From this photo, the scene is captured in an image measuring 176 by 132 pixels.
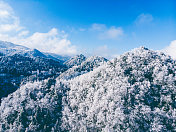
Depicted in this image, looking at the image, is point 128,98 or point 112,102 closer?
point 112,102

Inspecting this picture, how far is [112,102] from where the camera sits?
84.3m

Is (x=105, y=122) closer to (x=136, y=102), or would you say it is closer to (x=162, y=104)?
(x=136, y=102)

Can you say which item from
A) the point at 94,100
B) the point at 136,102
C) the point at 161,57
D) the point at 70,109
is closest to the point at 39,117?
the point at 70,109

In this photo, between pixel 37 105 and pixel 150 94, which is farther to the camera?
pixel 37 105

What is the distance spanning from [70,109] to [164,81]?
A: 244ft

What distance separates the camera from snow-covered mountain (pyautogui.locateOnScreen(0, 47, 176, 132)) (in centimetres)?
7800

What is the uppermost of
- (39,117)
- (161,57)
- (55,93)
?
(161,57)

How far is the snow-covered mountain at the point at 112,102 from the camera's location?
78000 mm

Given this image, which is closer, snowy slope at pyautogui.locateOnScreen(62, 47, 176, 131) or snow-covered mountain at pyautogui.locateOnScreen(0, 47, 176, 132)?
snowy slope at pyautogui.locateOnScreen(62, 47, 176, 131)

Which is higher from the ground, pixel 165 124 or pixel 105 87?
pixel 105 87

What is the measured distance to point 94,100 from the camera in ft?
315

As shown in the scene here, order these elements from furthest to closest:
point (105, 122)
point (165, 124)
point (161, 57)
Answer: point (161, 57), point (105, 122), point (165, 124)

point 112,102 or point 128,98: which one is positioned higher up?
point 128,98

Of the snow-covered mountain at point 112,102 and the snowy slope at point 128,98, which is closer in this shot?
the snowy slope at point 128,98
